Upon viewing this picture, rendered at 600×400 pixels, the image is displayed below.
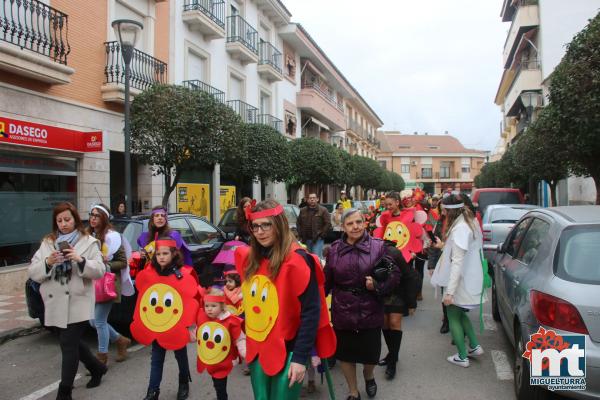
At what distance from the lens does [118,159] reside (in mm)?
13797

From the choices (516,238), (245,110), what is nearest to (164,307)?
(516,238)

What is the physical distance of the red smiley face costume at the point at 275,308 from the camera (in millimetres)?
2582

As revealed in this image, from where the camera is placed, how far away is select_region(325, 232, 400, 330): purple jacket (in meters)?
3.59

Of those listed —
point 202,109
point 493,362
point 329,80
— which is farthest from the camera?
point 329,80

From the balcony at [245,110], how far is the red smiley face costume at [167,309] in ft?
51.9

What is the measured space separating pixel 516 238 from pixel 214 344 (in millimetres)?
3513

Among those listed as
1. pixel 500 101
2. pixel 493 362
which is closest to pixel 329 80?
pixel 500 101

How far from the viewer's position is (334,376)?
4613 millimetres

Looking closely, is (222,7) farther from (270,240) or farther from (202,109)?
(270,240)

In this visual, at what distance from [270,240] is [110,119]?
10986 mm

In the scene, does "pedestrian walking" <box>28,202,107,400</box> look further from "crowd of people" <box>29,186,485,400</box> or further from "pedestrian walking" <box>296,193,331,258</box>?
"pedestrian walking" <box>296,193,331,258</box>

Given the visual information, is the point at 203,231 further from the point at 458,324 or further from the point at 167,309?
the point at 458,324

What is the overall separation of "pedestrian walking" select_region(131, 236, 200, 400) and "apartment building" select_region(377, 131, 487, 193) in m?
77.2

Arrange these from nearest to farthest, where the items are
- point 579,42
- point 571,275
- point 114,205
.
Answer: point 571,275
point 579,42
point 114,205
